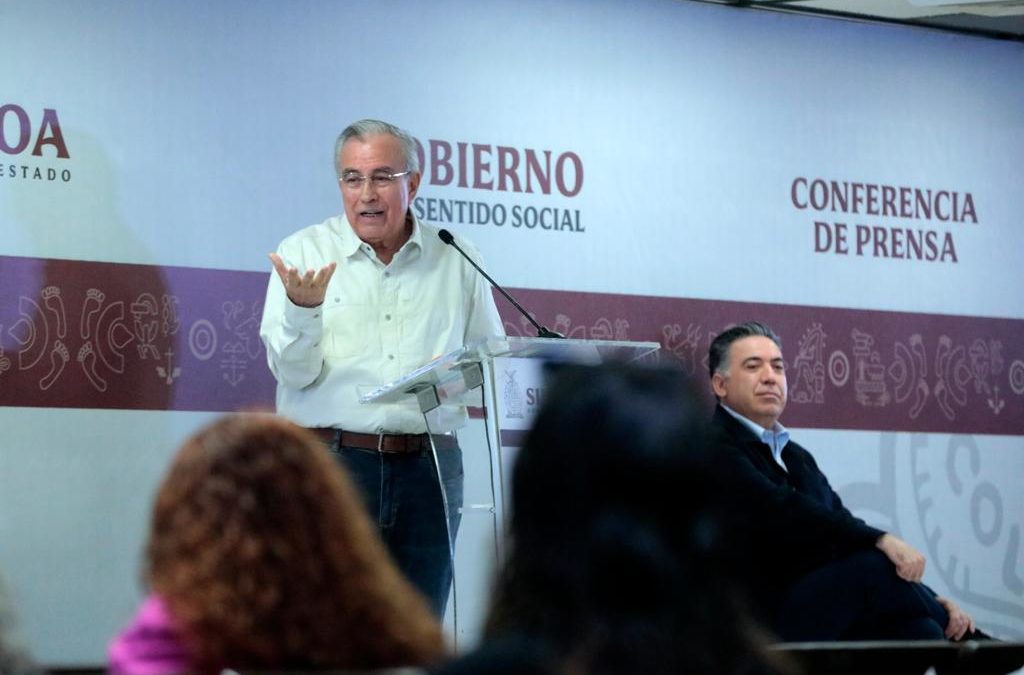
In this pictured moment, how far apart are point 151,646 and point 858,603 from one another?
288cm

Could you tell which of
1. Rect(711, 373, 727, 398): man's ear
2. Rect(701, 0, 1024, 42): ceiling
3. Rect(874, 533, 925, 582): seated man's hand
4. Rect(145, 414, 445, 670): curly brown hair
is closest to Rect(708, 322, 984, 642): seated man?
Rect(874, 533, 925, 582): seated man's hand

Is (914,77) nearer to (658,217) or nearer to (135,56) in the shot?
(658,217)

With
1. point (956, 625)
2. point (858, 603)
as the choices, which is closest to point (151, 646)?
point (858, 603)

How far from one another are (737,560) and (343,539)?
1.54ft

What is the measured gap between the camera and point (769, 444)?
4.32 meters

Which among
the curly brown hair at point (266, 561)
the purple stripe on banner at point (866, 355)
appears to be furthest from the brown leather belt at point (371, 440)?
the curly brown hair at point (266, 561)

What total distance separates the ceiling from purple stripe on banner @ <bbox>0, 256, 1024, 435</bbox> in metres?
1.17

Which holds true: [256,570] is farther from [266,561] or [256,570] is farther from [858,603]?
[858,603]

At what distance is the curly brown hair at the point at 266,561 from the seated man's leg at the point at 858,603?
267 cm

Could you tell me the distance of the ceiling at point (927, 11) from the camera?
584 centimetres

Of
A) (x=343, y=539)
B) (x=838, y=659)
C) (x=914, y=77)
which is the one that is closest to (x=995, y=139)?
(x=914, y=77)

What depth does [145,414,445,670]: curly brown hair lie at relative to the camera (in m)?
1.47

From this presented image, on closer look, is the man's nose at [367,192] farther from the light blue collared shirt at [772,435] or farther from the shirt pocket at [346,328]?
the light blue collared shirt at [772,435]

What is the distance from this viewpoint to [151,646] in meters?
1.50
